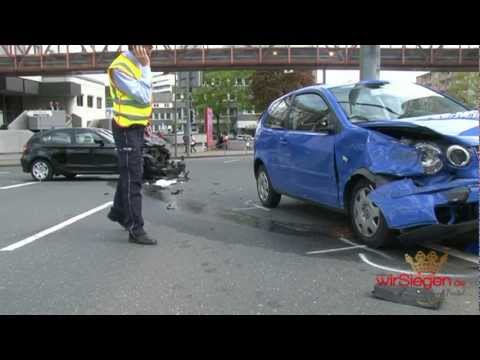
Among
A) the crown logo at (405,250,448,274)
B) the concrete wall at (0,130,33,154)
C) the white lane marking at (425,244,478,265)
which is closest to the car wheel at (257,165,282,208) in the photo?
the white lane marking at (425,244,478,265)

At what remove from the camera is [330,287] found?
4.13 m

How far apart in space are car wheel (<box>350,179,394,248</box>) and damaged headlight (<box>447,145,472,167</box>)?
83 cm

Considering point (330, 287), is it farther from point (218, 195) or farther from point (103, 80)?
point (103, 80)

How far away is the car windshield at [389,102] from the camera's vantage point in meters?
5.66

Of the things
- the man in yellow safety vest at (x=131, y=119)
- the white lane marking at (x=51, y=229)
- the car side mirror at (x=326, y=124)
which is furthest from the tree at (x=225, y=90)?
the man in yellow safety vest at (x=131, y=119)

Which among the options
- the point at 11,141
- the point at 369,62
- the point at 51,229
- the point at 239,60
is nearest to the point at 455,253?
the point at 51,229

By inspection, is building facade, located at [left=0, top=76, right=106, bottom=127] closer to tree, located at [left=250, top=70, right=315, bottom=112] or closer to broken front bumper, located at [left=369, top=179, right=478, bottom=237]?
tree, located at [left=250, top=70, right=315, bottom=112]

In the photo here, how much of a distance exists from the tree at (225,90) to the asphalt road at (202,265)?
170ft

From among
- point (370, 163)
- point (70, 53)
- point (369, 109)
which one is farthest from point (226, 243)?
point (70, 53)

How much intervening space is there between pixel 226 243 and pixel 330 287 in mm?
1850

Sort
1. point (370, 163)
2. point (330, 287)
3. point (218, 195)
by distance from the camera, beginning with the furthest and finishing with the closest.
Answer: point (218, 195)
point (370, 163)
point (330, 287)

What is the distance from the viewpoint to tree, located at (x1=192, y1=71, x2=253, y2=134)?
5903 centimetres

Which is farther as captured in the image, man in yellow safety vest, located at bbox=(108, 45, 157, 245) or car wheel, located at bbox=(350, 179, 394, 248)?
man in yellow safety vest, located at bbox=(108, 45, 157, 245)

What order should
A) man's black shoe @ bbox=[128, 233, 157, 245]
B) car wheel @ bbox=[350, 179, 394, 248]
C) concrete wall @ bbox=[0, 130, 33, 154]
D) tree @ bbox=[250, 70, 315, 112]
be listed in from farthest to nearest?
1. tree @ bbox=[250, 70, 315, 112]
2. concrete wall @ bbox=[0, 130, 33, 154]
3. man's black shoe @ bbox=[128, 233, 157, 245]
4. car wheel @ bbox=[350, 179, 394, 248]
